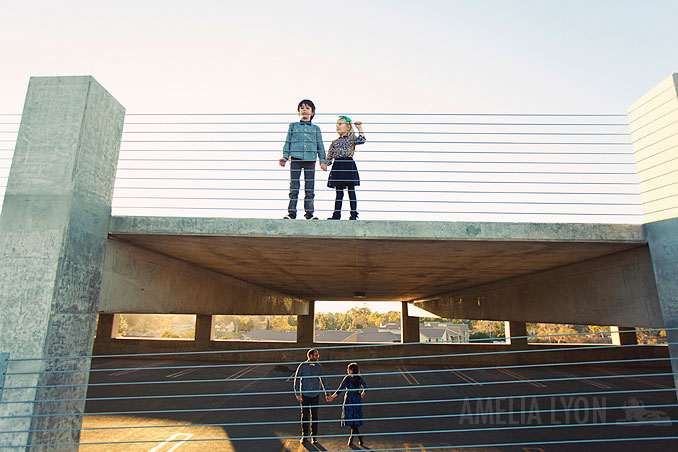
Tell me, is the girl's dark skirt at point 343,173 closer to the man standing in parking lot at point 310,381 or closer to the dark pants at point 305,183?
the dark pants at point 305,183

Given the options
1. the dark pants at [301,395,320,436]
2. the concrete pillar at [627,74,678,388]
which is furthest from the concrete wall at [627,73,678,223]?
the dark pants at [301,395,320,436]

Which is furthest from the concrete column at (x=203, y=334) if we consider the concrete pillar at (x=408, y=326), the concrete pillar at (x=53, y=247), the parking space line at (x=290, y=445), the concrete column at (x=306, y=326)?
the concrete pillar at (x=53, y=247)

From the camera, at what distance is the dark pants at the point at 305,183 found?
537 cm

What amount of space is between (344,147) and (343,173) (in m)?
0.45

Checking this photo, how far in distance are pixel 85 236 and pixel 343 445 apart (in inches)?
234

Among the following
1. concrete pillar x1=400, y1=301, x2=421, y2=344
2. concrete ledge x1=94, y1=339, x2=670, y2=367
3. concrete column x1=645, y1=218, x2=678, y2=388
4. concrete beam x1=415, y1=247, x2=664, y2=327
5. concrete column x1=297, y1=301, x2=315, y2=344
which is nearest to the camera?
concrete column x1=645, y1=218, x2=678, y2=388

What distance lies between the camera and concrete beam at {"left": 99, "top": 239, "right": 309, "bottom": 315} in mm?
5055

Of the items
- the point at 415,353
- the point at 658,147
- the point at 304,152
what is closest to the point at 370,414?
the point at 304,152

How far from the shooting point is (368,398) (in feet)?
38.5

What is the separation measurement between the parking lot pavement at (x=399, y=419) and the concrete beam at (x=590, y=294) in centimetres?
97

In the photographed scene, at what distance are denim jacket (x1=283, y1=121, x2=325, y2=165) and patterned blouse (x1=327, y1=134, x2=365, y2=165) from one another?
7.7 inches

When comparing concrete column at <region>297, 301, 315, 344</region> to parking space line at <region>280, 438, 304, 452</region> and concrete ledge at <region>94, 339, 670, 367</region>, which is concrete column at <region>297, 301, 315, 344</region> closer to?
concrete ledge at <region>94, 339, 670, 367</region>

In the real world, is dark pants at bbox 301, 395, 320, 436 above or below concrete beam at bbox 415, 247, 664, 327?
below

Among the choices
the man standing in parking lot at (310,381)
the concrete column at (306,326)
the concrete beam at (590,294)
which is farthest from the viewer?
the concrete column at (306,326)
